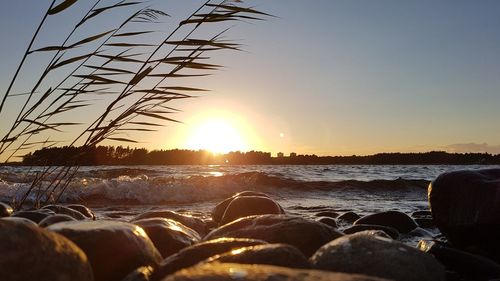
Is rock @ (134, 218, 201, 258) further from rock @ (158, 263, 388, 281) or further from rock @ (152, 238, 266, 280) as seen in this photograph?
rock @ (158, 263, 388, 281)

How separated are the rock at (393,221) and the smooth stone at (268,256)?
3.44 meters

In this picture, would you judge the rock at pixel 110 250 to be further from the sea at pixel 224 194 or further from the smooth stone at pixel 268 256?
the sea at pixel 224 194

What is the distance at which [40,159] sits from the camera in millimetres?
3586

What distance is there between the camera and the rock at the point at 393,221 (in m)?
4.77

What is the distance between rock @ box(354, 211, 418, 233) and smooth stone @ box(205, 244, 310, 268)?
136 inches

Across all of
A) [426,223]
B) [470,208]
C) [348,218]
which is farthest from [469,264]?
[348,218]

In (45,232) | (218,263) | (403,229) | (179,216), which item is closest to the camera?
(218,263)

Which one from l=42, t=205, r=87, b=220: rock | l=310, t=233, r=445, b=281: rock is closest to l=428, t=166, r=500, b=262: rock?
l=310, t=233, r=445, b=281: rock

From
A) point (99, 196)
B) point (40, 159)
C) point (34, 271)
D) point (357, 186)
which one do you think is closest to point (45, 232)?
point (34, 271)

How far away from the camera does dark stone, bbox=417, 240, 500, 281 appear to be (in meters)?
2.69

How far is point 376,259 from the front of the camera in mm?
1751

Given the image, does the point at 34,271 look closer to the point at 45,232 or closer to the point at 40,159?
the point at 45,232

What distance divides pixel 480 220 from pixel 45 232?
3124mm

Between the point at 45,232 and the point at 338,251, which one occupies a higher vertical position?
the point at 45,232
